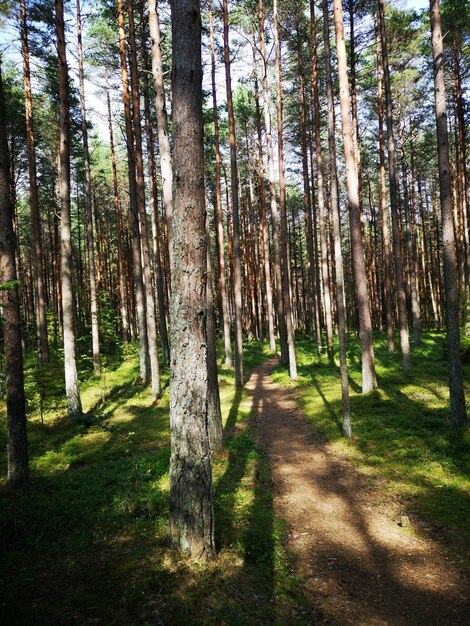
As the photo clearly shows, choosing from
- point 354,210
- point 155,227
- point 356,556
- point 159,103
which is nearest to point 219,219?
point 155,227

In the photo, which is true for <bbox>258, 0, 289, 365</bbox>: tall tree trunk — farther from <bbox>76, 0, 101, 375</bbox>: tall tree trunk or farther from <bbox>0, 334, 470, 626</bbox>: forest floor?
<bbox>76, 0, 101, 375</bbox>: tall tree trunk

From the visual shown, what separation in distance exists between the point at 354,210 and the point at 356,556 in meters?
8.32

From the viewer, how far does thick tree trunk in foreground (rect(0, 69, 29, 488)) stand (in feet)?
23.0

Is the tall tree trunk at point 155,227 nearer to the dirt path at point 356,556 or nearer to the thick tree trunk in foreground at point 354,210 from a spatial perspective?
the thick tree trunk in foreground at point 354,210

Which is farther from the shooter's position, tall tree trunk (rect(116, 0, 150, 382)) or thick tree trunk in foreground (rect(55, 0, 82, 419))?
tall tree trunk (rect(116, 0, 150, 382))

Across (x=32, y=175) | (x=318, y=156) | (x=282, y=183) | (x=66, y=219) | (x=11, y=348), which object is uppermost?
(x=318, y=156)

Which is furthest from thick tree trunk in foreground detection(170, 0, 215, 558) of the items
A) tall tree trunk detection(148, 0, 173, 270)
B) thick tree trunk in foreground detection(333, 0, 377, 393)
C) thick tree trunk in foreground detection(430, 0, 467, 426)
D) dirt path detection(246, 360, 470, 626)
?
thick tree trunk in foreground detection(430, 0, 467, 426)

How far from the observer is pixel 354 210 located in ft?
33.7

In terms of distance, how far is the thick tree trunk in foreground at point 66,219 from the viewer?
10922mm

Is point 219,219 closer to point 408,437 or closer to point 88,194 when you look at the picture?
point 88,194

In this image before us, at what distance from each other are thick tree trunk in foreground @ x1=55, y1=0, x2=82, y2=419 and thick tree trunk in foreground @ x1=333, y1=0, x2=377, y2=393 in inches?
311

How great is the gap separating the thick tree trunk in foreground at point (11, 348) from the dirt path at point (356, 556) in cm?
511

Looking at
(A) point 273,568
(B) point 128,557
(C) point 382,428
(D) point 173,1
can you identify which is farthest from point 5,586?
(C) point 382,428

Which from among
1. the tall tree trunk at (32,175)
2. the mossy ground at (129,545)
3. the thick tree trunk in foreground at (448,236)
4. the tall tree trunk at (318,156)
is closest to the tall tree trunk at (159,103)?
the mossy ground at (129,545)
